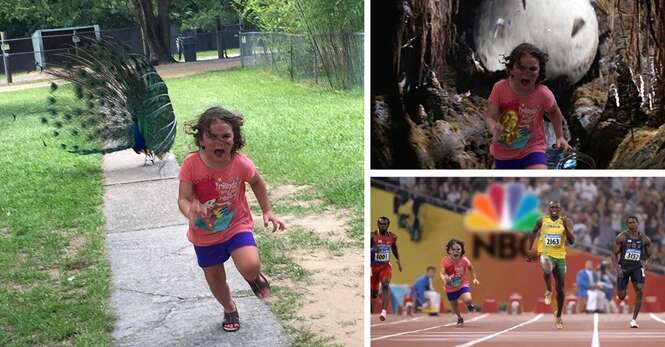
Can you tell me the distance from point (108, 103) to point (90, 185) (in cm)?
66

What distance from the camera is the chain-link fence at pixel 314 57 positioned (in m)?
3.99

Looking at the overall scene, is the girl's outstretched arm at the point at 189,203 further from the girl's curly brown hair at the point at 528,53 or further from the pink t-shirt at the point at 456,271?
the girl's curly brown hair at the point at 528,53

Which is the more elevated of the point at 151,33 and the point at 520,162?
the point at 151,33

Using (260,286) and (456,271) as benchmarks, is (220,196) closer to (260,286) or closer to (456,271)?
(260,286)

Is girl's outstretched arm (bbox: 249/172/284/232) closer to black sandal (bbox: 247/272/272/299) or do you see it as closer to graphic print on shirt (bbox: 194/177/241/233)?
graphic print on shirt (bbox: 194/177/241/233)

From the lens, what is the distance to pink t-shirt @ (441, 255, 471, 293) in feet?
7.62

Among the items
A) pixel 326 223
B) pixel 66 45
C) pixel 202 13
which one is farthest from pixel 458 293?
pixel 66 45

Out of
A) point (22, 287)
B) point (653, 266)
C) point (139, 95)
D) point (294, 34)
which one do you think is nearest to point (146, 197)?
point (139, 95)

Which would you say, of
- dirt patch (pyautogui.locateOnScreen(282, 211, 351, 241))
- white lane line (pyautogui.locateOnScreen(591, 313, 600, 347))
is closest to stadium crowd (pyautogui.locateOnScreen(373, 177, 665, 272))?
white lane line (pyautogui.locateOnScreen(591, 313, 600, 347))

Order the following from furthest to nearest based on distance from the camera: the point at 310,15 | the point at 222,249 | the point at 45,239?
the point at 45,239 → the point at 310,15 → the point at 222,249

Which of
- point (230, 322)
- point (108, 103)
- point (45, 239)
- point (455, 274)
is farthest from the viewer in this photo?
point (108, 103)

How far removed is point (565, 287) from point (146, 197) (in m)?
2.91

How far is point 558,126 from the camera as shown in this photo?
226 centimetres

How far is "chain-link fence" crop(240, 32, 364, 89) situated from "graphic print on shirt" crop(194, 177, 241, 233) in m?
1.29
